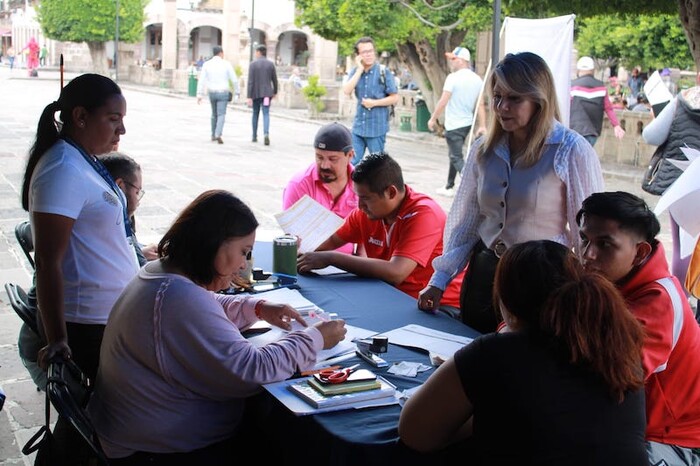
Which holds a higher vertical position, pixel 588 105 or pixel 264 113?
pixel 588 105

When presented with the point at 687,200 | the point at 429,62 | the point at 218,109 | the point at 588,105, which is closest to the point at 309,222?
the point at 687,200

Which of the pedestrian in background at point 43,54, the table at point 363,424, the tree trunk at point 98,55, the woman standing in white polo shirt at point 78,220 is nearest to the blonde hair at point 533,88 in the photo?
the table at point 363,424

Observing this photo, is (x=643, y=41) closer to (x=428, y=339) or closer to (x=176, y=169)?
(x=176, y=169)

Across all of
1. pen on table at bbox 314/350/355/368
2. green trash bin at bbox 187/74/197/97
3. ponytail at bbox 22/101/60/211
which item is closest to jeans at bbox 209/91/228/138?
ponytail at bbox 22/101/60/211

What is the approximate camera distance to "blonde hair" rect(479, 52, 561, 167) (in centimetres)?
335

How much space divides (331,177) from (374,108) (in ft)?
18.4

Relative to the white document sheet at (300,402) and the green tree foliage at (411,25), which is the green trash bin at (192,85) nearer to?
the green tree foliage at (411,25)

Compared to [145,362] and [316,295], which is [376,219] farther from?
[145,362]

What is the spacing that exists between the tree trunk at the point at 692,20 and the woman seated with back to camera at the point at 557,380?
6.04 m

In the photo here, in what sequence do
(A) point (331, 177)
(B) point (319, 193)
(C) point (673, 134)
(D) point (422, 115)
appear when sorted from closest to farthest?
(A) point (331, 177)
(B) point (319, 193)
(C) point (673, 134)
(D) point (422, 115)

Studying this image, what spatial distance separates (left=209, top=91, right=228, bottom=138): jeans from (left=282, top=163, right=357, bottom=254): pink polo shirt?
1037 cm

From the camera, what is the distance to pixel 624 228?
2.53 meters

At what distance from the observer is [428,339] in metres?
2.94

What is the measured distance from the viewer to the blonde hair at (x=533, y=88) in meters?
3.35
